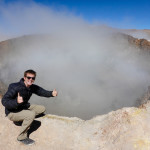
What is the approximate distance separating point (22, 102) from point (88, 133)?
3.03 m

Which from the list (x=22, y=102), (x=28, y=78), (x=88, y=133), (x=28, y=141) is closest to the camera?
(x=22, y=102)

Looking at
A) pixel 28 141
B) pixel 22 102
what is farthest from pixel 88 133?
pixel 22 102

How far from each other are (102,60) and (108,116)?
90.0 feet

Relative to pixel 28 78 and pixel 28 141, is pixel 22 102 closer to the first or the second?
pixel 28 78

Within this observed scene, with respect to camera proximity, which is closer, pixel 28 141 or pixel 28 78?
pixel 28 78

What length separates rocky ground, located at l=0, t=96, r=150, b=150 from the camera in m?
5.76

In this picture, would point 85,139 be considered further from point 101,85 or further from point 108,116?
point 101,85

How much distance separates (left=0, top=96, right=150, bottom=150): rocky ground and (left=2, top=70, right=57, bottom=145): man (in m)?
0.54

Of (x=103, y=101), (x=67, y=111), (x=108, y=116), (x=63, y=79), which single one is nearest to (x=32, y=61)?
(x=63, y=79)

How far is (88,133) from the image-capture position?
675cm

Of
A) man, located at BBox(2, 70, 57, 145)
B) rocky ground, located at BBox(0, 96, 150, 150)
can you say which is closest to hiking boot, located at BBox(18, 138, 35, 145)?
man, located at BBox(2, 70, 57, 145)

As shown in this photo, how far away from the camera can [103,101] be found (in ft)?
101

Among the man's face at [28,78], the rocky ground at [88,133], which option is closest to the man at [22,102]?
the man's face at [28,78]

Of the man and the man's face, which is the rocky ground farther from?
the man's face
